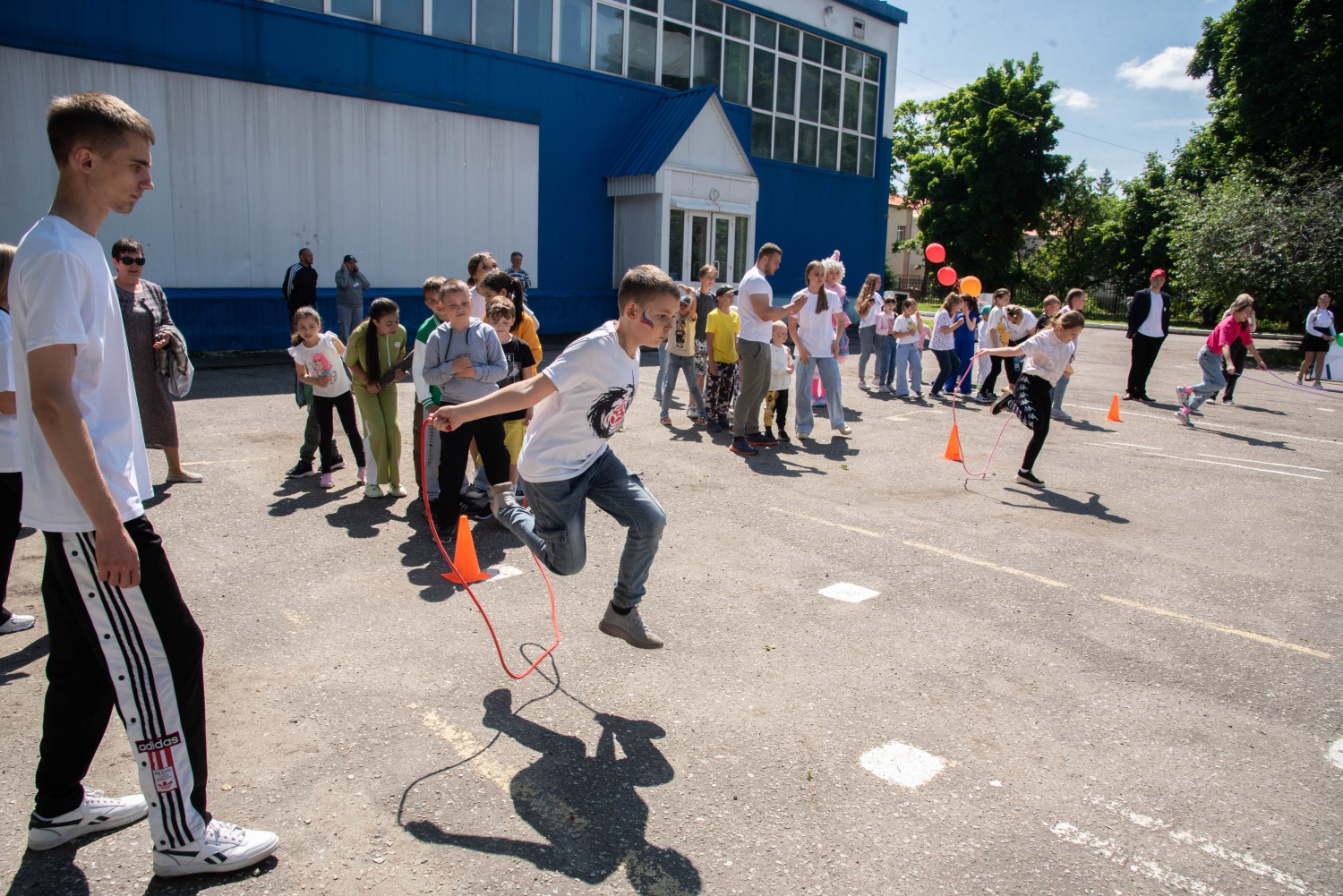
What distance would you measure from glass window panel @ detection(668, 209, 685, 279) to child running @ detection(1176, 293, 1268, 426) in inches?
494

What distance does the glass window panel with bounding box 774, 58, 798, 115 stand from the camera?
2617cm

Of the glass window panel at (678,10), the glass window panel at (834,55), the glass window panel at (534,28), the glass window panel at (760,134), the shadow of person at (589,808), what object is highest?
the glass window panel at (834,55)

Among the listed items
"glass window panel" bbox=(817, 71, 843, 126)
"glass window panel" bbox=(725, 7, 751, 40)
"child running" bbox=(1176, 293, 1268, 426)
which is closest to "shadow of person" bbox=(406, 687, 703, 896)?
"child running" bbox=(1176, 293, 1268, 426)

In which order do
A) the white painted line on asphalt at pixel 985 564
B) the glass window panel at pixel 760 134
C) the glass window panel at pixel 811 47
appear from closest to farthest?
the white painted line on asphalt at pixel 985 564 → the glass window panel at pixel 760 134 → the glass window panel at pixel 811 47

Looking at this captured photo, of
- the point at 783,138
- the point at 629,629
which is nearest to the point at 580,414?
the point at 629,629

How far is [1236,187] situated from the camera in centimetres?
2703

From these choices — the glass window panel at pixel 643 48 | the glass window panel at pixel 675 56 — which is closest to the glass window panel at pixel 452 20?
the glass window panel at pixel 643 48

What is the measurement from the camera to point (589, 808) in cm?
313

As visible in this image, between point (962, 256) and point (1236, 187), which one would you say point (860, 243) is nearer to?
point (1236, 187)

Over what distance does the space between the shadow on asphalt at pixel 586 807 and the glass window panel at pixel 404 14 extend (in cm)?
1825

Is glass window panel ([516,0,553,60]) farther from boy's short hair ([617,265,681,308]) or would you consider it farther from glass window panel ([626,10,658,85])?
boy's short hair ([617,265,681,308])

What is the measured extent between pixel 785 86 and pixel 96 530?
27130mm

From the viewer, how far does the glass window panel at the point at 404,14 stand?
59.1 feet

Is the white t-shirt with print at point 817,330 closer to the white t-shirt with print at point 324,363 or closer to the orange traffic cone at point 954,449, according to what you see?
the orange traffic cone at point 954,449
